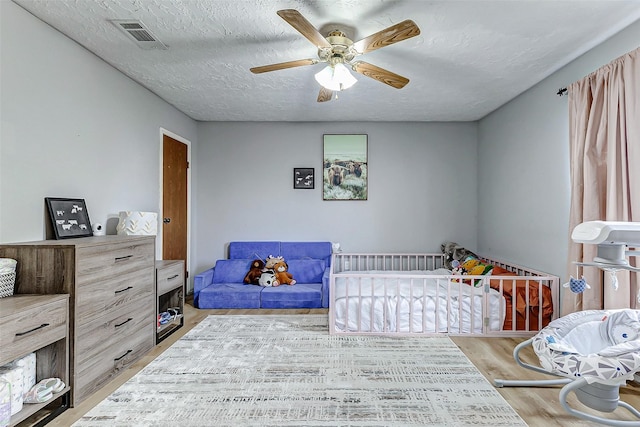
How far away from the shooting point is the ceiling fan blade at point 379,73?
2.46 metres

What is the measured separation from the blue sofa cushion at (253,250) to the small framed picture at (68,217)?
220 cm

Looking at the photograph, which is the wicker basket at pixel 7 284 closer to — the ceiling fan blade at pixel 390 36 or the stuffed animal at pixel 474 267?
the ceiling fan blade at pixel 390 36

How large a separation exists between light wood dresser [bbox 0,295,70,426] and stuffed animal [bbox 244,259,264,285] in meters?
2.43

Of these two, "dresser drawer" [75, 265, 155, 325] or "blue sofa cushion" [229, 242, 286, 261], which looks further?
"blue sofa cushion" [229, 242, 286, 261]

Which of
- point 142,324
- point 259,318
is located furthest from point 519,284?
point 142,324

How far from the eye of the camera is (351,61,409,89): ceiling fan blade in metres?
2.46

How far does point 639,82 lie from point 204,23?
2902 millimetres

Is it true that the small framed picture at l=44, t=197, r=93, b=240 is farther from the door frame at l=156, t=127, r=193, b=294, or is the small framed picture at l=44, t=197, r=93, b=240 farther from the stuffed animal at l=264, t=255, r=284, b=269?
the stuffed animal at l=264, t=255, r=284, b=269

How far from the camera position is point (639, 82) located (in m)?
2.19

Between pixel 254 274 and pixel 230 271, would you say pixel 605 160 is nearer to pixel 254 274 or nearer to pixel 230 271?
pixel 254 274

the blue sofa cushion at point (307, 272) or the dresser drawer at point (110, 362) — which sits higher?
the blue sofa cushion at point (307, 272)

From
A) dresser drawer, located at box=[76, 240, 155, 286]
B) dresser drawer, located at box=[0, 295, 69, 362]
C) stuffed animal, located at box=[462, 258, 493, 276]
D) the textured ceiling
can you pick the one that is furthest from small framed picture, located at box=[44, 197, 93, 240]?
stuffed animal, located at box=[462, 258, 493, 276]

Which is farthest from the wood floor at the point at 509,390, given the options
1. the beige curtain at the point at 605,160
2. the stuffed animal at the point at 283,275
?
the stuffed animal at the point at 283,275

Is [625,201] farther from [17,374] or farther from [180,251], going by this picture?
[180,251]
